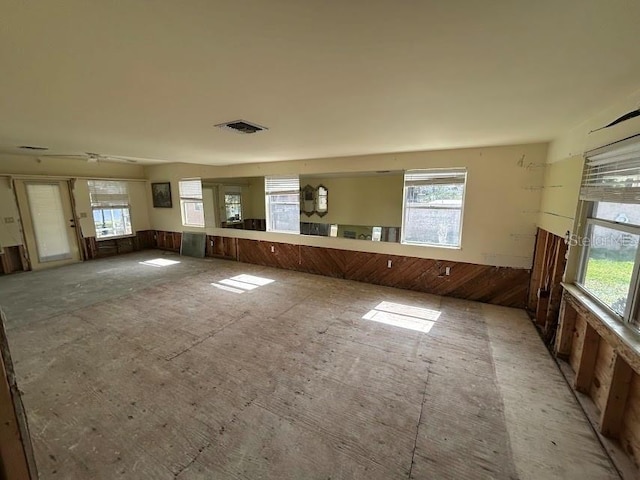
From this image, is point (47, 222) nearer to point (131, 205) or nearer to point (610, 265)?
point (131, 205)

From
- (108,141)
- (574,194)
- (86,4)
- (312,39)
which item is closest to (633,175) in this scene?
(574,194)

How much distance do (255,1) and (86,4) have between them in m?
0.67

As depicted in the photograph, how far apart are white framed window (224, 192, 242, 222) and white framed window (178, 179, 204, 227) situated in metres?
0.77

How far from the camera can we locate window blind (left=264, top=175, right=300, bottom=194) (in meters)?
5.88

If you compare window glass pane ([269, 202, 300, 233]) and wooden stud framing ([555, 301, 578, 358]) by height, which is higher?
window glass pane ([269, 202, 300, 233])

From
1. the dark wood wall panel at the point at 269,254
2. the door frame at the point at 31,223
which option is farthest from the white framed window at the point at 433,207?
the door frame at the point at 31,223

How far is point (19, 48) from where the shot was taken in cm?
136

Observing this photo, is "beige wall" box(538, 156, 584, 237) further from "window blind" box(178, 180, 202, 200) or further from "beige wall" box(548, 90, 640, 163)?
"window blind" box(178, 180, 202, 200)

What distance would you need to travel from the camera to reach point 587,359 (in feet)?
7.60

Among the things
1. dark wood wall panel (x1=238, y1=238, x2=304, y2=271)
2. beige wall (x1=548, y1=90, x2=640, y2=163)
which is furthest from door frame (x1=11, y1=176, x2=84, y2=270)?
beige wall (x1=548, y1=90, x2=640, y2=163)

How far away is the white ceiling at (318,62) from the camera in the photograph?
43.8 inches

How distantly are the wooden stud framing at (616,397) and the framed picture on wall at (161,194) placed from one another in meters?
8.93

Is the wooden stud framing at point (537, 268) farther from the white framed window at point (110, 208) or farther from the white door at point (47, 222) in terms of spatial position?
the white door at point (47, 222)

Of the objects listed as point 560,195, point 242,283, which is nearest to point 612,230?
point 560,195
